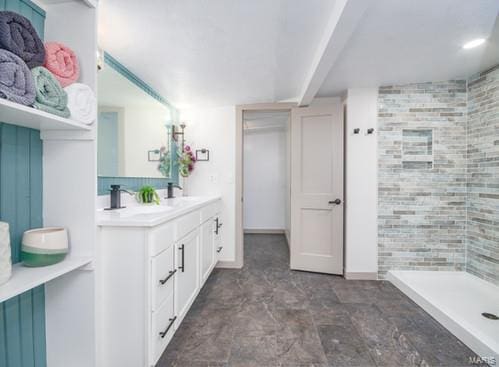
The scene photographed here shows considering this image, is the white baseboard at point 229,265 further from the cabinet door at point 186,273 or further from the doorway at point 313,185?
the cabinet door at point 186,273

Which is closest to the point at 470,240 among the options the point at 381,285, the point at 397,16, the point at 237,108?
the point at 381,285

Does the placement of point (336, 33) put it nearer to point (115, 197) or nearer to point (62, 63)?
point (62, 63)

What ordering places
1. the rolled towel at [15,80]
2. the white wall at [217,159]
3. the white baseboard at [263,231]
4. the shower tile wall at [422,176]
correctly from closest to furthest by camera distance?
the rolled towel at [15,80] < the shower tile wall at [422,176] < the white wall at [217,159] < the white baseboard at [263,231]

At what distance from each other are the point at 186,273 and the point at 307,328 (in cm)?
104

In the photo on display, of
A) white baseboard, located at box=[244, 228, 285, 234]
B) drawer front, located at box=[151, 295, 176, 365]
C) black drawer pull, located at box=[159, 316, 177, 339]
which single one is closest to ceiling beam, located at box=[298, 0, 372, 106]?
drawer front, located at box=[151, 295, 176, 365]

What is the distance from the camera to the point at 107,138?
64.7 inches

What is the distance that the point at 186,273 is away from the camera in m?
1.65

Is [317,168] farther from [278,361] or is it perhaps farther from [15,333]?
[15,333]

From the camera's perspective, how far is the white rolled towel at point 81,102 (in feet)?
3.03

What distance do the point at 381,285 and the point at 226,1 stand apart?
2907mm

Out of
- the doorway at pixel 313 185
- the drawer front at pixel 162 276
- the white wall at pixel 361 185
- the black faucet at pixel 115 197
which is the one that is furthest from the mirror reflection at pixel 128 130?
the white wall at pixel 361 185

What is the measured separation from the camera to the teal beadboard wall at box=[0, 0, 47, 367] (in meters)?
0.90

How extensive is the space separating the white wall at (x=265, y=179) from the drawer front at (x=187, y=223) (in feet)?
9.55

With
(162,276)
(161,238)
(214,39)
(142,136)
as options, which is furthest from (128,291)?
(214,39)
